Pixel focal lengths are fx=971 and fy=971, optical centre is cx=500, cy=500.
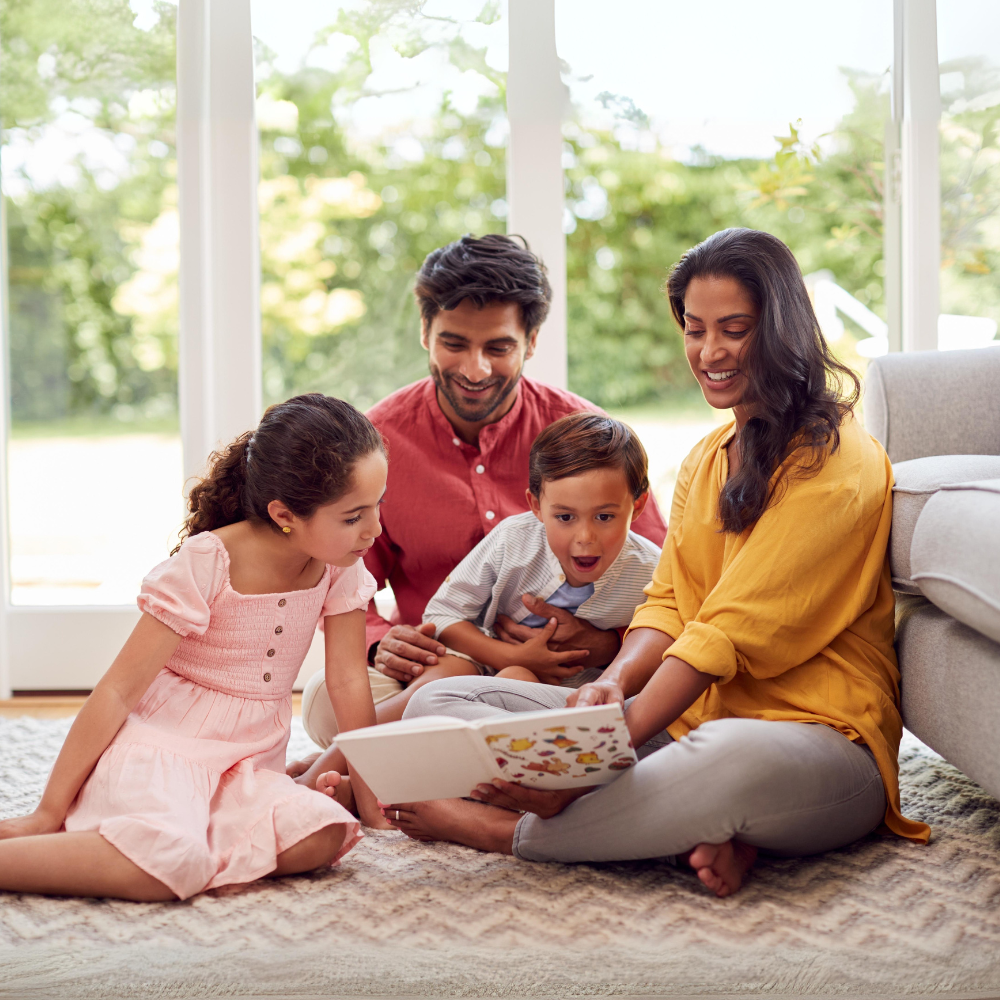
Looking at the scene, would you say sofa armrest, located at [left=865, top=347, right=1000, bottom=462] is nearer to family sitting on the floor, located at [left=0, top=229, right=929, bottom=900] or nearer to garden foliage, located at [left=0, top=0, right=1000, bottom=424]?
family sitting on the floor, located at [left=0, top=229, right=929, bottom=900]

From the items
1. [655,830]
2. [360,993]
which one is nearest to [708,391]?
[655,830]

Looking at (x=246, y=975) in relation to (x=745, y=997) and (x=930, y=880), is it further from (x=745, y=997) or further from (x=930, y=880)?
(x=930, y=880)

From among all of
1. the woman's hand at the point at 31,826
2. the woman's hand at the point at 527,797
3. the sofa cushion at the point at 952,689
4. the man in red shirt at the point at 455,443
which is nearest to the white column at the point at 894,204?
the man in red shirt at the point at 455,443

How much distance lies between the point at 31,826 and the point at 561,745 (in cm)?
67

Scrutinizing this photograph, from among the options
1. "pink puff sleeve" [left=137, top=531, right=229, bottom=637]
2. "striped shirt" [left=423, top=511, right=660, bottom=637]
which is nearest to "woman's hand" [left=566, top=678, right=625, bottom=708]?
"striped shirt" [left=423, top=511, right=660, bottom=637]

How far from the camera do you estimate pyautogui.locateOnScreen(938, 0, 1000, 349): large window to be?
2.36 metres

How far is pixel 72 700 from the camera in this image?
92.0 inches

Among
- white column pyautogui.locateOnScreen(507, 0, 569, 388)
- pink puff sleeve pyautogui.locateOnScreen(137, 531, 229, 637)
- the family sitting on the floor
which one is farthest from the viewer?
white column pyautogui.locateOnScreen(507, 0, 569, 388)

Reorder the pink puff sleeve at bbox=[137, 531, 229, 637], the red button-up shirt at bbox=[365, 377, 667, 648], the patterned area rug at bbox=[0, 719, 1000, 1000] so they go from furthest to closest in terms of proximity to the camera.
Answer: the red button-up shirt at bbox=[365, 377, 667, 648]
the pink puff sleeve at bbox=[137, 531, 229, 637]
the patterned area rug at bbox=[0, 719, 1000, 1000]

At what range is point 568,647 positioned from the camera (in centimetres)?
161

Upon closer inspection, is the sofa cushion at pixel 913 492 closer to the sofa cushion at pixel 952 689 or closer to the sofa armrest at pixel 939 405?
the sofa cushion at pixel 952 689

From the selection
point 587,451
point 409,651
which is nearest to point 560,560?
point 587,451

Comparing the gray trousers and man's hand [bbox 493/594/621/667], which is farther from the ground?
man's hand [bbox 493/594/621/667]

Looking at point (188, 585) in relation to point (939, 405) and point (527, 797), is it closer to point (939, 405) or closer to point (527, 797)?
point (527, 797)
